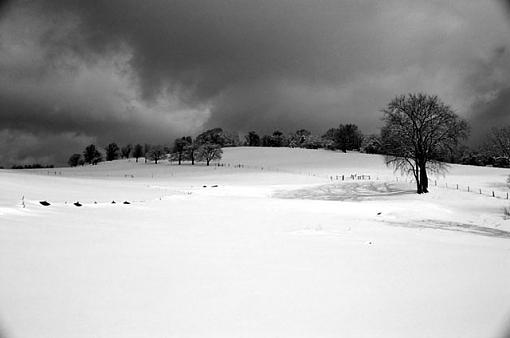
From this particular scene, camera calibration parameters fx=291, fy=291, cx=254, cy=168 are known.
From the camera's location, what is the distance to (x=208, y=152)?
3688 inches

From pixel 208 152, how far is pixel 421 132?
69725mm

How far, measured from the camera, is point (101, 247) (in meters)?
6.13

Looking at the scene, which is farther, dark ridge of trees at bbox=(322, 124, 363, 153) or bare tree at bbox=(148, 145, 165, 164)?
dark ridge of trees at bbox=(322, 124, 363, 153)

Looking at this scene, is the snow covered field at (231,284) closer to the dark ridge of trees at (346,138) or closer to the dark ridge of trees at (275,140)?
the dark ridge of trees at (346,138)

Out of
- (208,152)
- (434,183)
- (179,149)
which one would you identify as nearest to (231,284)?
(434,183)

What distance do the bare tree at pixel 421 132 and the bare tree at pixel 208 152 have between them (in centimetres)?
6581

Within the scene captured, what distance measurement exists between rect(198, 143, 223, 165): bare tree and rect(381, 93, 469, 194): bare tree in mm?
65812

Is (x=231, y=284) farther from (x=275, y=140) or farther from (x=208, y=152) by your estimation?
(x=275, y=140)

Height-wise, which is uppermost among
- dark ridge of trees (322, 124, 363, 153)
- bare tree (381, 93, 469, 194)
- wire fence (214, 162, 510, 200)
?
dark ridge of trees (322, 124, 363, 153)

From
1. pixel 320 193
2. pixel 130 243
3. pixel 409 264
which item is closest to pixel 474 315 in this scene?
pixel 409 264

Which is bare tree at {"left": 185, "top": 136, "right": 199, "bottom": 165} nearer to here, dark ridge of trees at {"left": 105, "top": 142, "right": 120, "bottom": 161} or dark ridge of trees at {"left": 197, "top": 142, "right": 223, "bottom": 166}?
dark ridge of trees at {"left": 197, "top": 142, "right": 223, "bottom": 166}

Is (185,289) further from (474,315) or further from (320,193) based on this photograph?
(320,193)

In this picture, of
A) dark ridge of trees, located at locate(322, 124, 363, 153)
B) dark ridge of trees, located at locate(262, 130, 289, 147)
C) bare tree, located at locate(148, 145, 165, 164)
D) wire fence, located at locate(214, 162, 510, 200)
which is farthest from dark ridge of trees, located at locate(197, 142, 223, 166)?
dark ridge of trees, located at locate(262, 130, 289, 147)

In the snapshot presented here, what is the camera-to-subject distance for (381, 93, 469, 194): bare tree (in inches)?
1246
